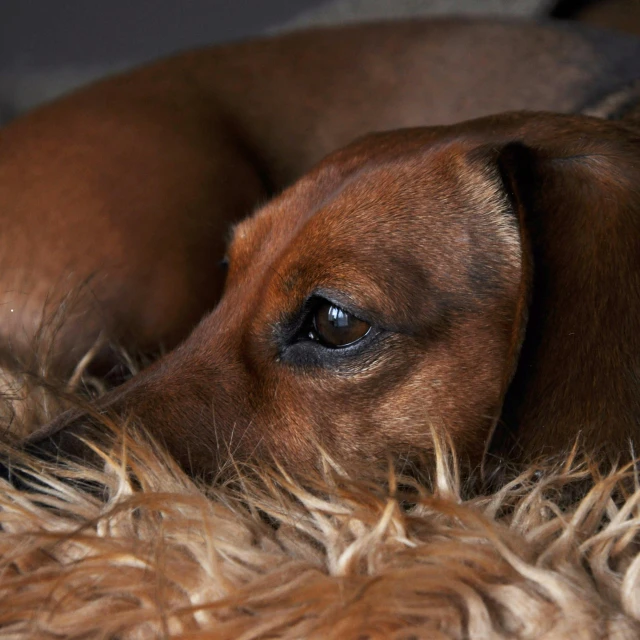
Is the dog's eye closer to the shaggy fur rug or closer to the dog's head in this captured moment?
the dog's head

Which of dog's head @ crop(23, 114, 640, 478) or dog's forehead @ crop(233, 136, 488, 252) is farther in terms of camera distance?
dog's forehead @ crop(233, 136, 488, 252)

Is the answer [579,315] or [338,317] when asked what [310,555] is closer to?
[338,317]

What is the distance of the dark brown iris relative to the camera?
3.86 ft

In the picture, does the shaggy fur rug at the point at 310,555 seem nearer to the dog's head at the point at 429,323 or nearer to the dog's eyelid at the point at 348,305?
the dog's head at the point at 429,323

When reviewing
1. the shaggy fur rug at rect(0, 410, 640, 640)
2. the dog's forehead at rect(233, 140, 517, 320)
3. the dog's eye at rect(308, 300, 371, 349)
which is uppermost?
the dog's forehead at rect(233, 140, 517, 320)

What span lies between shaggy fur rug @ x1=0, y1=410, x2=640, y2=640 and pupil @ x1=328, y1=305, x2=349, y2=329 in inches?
7.9

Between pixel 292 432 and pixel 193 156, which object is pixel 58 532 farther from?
pixel 193 156

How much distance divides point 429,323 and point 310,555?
1.24 ft

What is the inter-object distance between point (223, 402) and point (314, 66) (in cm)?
140

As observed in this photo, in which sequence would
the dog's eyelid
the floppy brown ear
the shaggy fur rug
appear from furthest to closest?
the dog's eyelid → the floppy brown ear → the shaggy fur rug

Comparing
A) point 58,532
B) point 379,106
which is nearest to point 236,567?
point 58,532

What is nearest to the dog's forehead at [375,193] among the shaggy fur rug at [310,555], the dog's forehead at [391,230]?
the dog's forehead at [391,230]

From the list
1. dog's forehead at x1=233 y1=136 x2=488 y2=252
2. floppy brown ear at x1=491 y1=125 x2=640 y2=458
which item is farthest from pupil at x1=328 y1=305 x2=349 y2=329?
floppy brown ear at x1=491 y1=125 x2=640 y2=458

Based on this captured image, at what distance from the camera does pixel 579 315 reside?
42.8 inches
